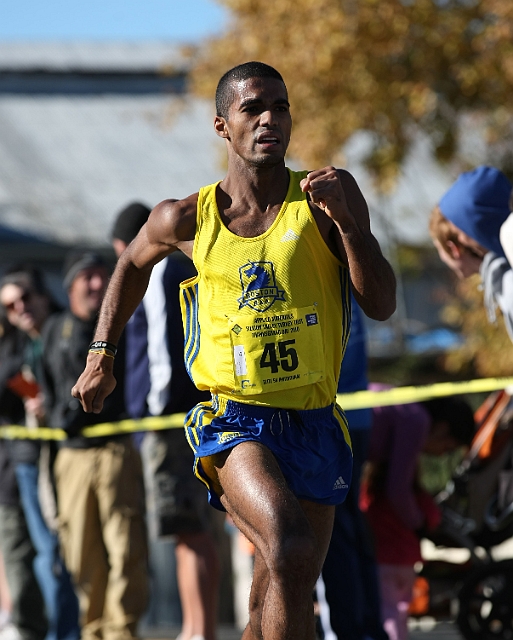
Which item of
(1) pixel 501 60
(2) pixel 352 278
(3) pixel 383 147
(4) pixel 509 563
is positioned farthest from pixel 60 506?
(3) pixel 383 147

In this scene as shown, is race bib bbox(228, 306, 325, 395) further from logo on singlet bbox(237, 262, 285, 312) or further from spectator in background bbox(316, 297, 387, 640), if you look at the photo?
spectator in background bbox(316, 297, 387, 640)

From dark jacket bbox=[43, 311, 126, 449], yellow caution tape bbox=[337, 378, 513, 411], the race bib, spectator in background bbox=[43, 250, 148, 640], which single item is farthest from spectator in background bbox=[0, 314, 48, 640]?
the race bib

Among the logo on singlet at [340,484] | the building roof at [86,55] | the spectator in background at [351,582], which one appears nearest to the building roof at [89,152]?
the building roof at [86,55]

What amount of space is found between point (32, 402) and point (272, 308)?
416cm

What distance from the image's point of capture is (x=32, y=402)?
27.3 ft

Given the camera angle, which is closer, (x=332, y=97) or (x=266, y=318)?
(x=266, y=318)

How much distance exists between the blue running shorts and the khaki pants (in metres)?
2.65

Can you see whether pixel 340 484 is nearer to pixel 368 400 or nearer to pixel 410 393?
pixel 368 400

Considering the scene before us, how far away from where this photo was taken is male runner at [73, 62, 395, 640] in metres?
4.45

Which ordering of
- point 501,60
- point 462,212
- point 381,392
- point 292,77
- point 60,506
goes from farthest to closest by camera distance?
point 292,77 < point 501,60 < point 60,506 < point 381,392 < point 462,212

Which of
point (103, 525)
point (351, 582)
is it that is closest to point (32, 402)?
point (103, 525)

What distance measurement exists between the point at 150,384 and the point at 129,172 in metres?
23.1

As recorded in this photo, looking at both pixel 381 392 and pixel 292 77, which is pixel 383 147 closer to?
pixel 292 77

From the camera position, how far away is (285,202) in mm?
4613
